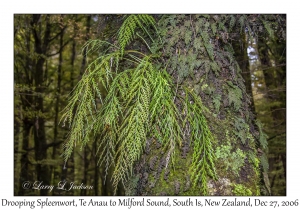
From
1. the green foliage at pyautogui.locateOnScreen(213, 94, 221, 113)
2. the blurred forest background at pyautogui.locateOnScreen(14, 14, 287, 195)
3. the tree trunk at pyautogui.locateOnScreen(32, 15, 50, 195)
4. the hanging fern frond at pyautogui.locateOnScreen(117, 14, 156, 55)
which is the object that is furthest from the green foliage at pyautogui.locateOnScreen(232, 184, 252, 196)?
the tree trunk at pyautogui.locateOnScreen(32, 15, 50, 195)

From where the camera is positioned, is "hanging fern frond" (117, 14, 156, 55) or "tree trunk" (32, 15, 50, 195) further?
"tree trunk" (32, 15, 50, 195)

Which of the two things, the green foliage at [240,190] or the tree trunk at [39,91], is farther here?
the tree trunk at [39,91]

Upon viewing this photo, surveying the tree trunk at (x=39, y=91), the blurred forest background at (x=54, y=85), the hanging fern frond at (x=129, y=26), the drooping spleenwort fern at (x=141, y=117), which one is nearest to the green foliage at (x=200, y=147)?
the drooping spleenwort fern at (x=141, y=117)

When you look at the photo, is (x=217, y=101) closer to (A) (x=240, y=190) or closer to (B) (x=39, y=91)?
(A) (x=240, y=190)

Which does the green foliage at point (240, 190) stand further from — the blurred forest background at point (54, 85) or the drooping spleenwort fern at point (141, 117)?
the blurred forest background at point (54, 85)

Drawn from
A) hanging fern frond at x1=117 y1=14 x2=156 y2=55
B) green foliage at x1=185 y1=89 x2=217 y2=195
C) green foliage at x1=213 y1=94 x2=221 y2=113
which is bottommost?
green foliage at x1=185 y1=89 x2=217 y2=195

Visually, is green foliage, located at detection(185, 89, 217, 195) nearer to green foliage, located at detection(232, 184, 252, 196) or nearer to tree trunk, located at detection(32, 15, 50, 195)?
green foliage, located at detection(232, 184, 252, 196)

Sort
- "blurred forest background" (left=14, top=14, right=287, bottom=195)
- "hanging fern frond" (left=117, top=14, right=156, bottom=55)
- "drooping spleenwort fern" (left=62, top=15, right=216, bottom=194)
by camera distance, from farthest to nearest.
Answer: "blurred forest background" (left=14, top=14, right=287, bottom=195)
"hanging fern frond" (left=117, top=14, right=156, bottom=55)
"drooping spleenwort fern" (left=62, top=15, right=216, bottom=194)

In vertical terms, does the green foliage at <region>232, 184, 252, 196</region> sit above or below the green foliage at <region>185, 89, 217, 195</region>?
below

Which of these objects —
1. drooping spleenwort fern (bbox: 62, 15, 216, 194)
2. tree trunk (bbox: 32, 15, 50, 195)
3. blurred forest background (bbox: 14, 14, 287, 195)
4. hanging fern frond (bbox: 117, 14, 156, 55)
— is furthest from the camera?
tree trunk (bbox: 32, 15, 50, 195)
